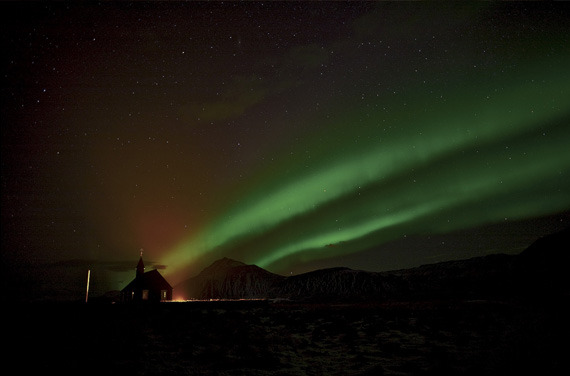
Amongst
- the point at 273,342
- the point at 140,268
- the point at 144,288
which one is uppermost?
the point at 140,268

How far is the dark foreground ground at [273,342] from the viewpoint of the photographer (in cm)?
1447

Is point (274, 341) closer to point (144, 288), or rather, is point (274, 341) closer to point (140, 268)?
point (144, 288)

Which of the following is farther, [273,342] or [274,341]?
[274,341]

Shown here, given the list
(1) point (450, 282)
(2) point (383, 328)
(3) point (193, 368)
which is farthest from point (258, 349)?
(1) point (450, 282)

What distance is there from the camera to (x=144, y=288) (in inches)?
1571

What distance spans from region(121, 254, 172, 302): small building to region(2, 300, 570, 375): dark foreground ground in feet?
37.6

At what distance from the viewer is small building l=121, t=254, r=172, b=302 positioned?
130 ft

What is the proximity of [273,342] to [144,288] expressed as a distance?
79.7 ft

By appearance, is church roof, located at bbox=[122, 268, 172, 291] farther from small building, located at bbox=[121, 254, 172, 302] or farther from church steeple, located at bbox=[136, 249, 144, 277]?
church steeple, located at bbox=[136, 249, 144, 277]

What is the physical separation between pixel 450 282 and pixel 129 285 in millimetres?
167965

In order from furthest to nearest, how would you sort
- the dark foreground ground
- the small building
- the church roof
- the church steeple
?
the church steeple → the church roof → the small building → the dark foreground ground

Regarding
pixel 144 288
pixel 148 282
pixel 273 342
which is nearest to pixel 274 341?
pixel 273 342

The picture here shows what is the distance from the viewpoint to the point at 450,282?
175 metres

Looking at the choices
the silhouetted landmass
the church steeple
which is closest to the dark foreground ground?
the silhouetted landmass
